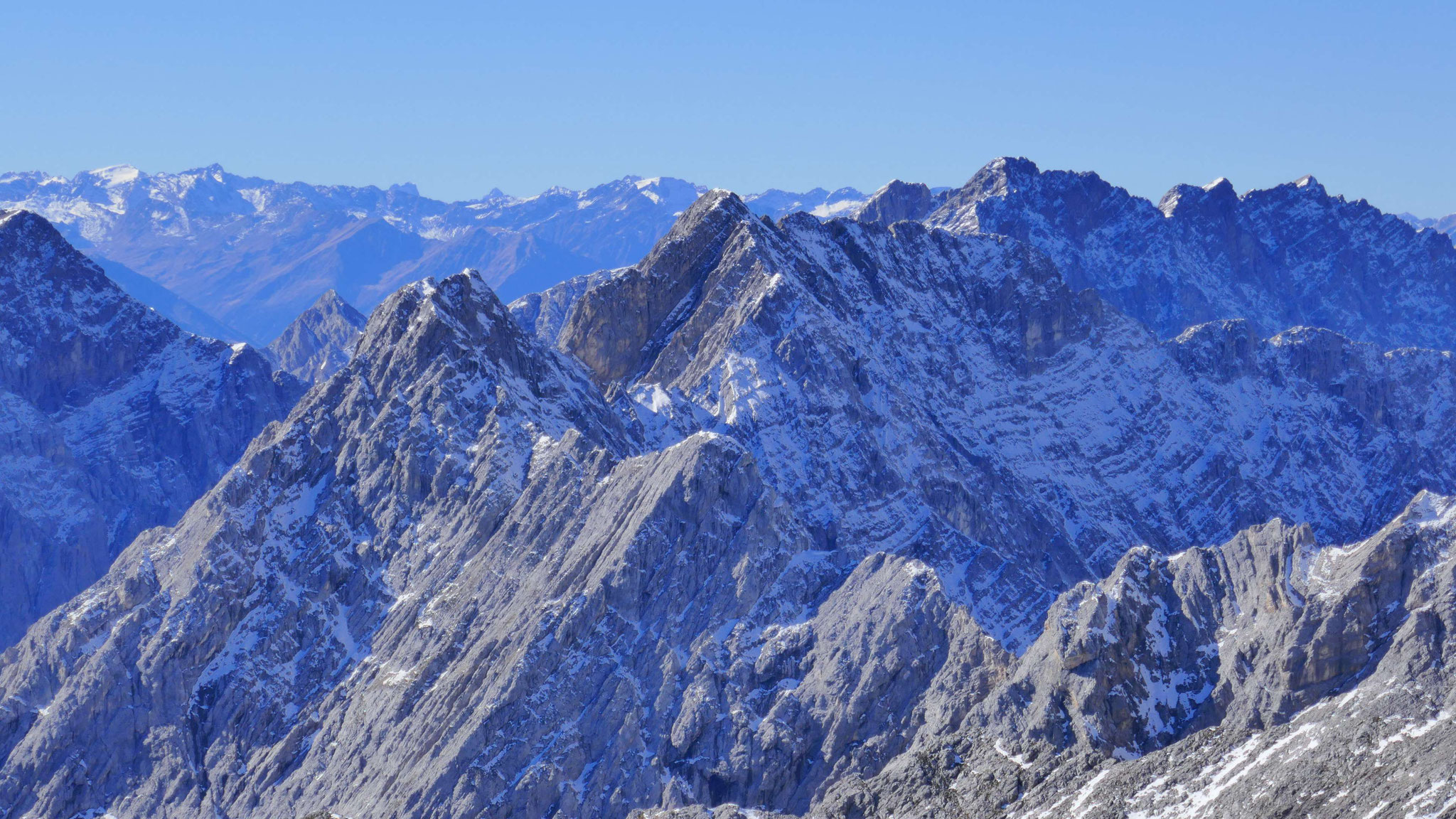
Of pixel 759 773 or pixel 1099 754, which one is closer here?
pixel 1099 754

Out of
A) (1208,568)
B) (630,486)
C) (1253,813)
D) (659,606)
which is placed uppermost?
(630,486)

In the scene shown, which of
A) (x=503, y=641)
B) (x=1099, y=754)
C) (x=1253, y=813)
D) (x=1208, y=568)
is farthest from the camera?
(x=503, y=641)

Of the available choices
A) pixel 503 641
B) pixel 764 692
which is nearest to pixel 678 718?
pixel 764 692

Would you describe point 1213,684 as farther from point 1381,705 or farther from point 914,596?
point 914,596

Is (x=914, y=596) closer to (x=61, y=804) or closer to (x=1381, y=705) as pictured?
(x=1381, y=705)

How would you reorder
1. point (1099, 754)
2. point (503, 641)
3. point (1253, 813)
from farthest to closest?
point (503, 641) < point (1099, 754) < point (1253, 813)

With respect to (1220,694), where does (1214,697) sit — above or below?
below

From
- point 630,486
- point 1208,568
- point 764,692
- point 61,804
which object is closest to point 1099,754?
point 1208,568

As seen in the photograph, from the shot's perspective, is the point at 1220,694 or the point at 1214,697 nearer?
the point at 1220,694

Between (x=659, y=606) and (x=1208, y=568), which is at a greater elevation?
(x=659, y=606)
